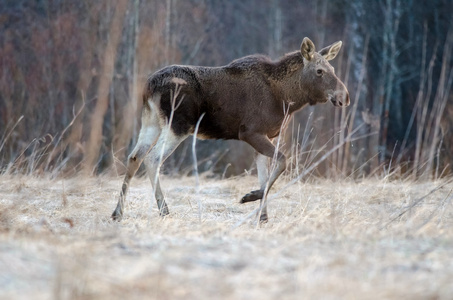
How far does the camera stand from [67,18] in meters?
18.0

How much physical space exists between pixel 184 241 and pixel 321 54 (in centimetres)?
466

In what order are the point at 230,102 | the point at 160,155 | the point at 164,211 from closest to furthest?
the point at 164,211 < the point at 160,155 < the point at 230,102

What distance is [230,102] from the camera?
24.6 ft

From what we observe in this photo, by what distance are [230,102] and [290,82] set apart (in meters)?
0.84

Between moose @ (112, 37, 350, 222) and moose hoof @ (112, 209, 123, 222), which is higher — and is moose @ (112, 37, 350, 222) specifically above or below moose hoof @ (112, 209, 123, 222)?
above

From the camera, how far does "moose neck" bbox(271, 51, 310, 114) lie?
25.5 feet

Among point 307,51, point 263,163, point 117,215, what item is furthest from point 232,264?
point 307,51

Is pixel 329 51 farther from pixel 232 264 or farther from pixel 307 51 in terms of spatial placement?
pixel 232 264

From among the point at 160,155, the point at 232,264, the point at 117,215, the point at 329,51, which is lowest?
the point at 117,215

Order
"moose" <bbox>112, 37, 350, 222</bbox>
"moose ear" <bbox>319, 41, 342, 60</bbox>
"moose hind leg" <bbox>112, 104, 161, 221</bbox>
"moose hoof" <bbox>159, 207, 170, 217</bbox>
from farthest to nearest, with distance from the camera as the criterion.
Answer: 1. "moose ear" <bbox>319, 41, 342, 60</bbox>
2. "moose hind leg" <bbox>112, 104, 161, 221</bbox>
3. "moose" <bbox>112, 37, 350, 222</bbox>
4. "moose hoof" <bbox>159, 207, 170, 217</bbox>

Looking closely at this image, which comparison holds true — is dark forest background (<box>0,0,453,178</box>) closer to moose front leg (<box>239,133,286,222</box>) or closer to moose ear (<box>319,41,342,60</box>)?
moose ear (<box>319,41,342,60</box>)

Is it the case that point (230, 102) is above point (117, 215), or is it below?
above

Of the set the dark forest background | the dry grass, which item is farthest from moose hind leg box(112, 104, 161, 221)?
the dark forest background

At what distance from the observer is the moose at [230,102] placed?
24.1 feet
